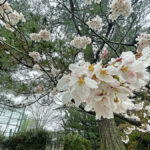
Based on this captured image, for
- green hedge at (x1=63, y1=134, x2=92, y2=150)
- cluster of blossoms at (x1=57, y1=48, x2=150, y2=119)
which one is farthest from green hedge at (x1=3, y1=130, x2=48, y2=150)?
cluster of blossoms at (x1=57, y1=48, x2=150, y2=119)

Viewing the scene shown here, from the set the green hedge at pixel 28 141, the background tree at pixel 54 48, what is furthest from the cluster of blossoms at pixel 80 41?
the green hedge at pixel 28 141

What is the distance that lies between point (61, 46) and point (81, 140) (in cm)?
305

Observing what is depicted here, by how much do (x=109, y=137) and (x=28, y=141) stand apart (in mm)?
5908

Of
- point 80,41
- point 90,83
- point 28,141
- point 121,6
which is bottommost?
point 90,83

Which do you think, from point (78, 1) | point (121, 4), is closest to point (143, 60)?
point (121, 4)

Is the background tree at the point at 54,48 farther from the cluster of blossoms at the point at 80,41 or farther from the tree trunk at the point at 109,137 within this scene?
the cluster of blossoms at the point at 80,41

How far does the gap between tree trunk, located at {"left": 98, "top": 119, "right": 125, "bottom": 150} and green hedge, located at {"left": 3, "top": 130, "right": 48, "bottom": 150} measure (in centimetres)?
538

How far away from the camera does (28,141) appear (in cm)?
633

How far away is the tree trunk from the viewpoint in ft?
6.00

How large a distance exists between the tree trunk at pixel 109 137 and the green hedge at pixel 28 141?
5375mm

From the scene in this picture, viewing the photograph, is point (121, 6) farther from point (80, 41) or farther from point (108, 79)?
point (108, 79)

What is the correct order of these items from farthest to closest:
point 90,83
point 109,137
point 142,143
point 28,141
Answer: point 28,141, point 142,143, point 109,137, point 90,83

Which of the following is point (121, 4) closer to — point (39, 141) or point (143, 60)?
point (143, 60)

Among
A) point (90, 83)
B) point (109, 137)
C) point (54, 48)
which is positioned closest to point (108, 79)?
point (90, 83)
